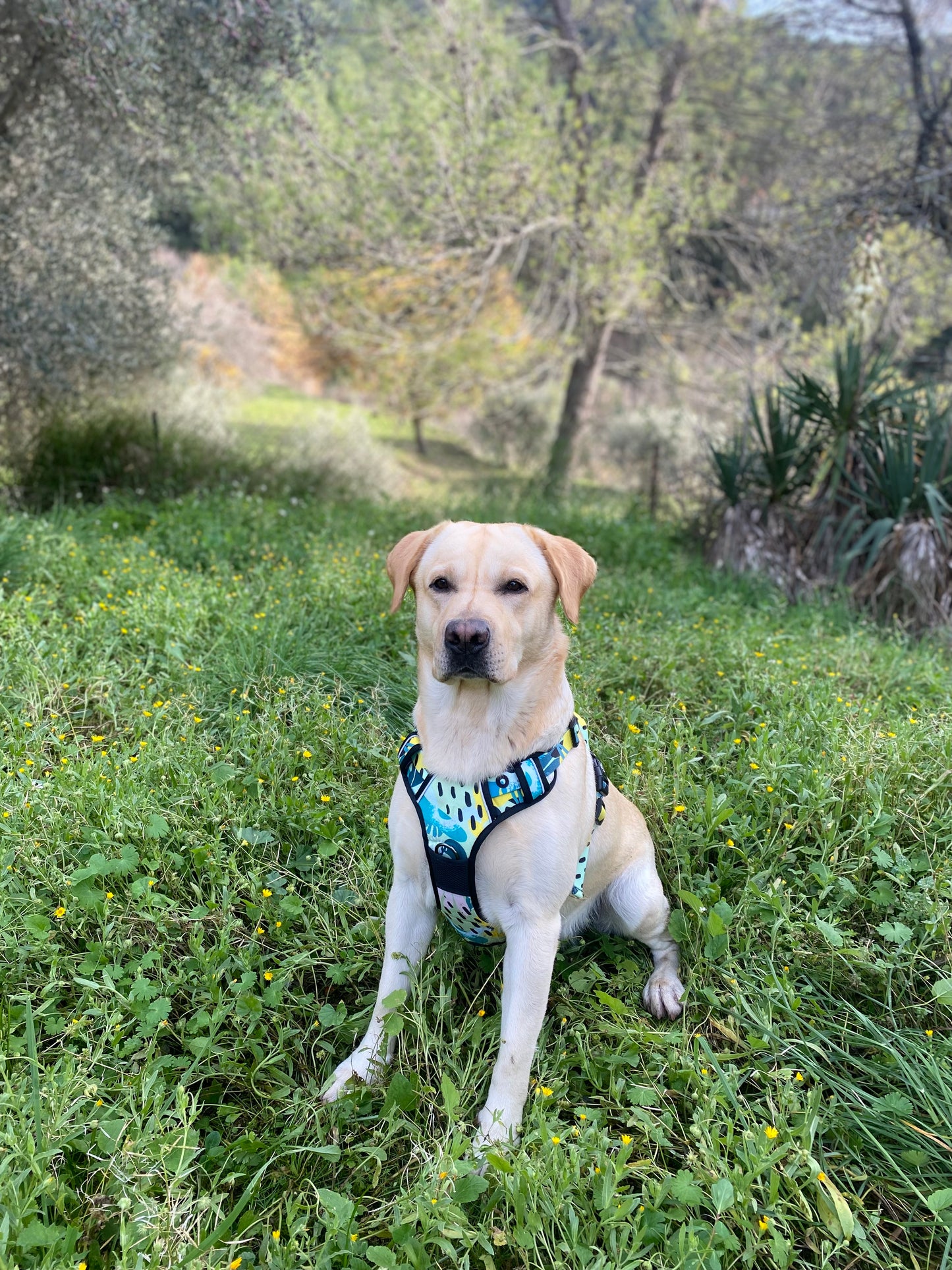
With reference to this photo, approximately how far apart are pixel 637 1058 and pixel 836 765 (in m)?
1.46

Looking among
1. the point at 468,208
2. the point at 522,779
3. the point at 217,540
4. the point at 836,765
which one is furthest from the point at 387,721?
the point at 468,208

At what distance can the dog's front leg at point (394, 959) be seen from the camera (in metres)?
2.18

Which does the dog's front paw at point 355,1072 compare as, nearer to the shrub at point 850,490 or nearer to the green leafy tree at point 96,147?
the shrub at point 850,490

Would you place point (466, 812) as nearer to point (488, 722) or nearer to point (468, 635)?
point (488, 722)

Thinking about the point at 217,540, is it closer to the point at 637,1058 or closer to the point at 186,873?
the point at 186,873

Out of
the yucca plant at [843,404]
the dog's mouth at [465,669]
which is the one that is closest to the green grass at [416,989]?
the dog's mouth at [465,669]

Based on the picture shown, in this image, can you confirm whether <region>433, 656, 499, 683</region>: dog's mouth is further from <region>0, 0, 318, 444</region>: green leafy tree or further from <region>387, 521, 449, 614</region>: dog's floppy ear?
<region>0, 0, 318, 444</region>: green leafy tree

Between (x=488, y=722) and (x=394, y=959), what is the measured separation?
75 centimetres

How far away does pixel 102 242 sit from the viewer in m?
7.44

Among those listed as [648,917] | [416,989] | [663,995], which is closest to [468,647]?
[416,989]

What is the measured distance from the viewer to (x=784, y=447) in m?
6.30

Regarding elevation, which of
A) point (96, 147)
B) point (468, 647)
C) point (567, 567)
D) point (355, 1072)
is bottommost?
point (355, 1072)

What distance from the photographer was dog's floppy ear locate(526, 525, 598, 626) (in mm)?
2244

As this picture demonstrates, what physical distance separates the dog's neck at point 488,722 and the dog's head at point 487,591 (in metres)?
0.07
